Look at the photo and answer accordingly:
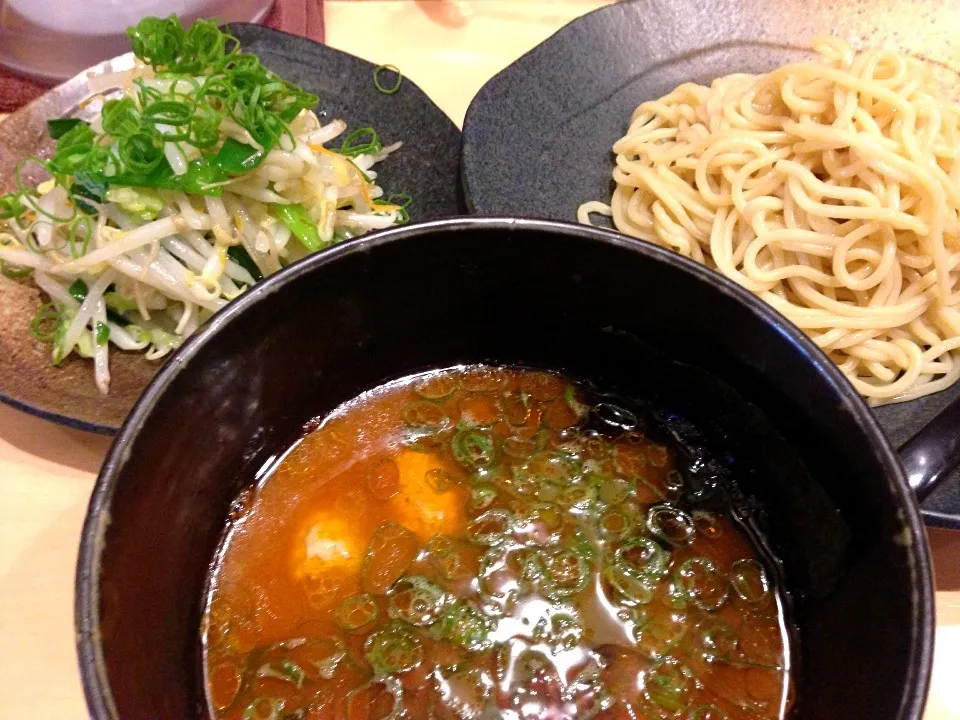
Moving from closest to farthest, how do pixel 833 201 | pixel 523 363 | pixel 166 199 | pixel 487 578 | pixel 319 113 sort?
pixel 487 578
pixel 523 363
pixel 166 199
pixel 833 201
pixel 319 113

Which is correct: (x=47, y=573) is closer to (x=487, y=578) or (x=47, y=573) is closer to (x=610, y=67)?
(x=487, y=578)

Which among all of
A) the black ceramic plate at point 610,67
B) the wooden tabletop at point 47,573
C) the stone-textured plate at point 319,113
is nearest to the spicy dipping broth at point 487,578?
the wooden tabletop at point 47,573

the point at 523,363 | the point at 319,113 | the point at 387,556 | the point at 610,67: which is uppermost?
the point at 610,67

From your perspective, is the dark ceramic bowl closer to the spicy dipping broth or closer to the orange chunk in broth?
the spicy dipping broth

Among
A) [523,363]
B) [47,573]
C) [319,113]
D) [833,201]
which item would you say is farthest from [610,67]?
[47,573]

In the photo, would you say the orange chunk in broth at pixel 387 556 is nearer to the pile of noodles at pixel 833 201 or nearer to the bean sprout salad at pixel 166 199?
the bean sprout salad at pixel 166 199
